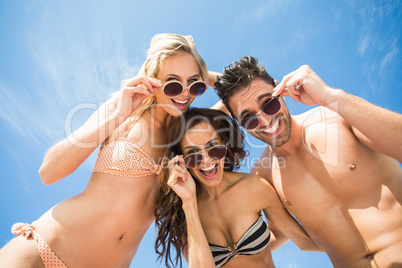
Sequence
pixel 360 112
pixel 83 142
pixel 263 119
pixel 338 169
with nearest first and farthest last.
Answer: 1. pixel 360 112
2. pixel 83 142
3. pixel 338 169
4. pixel 263 119

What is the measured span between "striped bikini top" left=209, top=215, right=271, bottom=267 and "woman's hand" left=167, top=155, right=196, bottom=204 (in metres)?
0.99

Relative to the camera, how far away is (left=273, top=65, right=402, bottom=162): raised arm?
2.66 metres

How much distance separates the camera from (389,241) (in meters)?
3.28

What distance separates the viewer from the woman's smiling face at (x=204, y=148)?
4.07m

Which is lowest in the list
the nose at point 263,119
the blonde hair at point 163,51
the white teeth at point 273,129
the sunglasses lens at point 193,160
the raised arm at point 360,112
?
the raised arm at point 360,112

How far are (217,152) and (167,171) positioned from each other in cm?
82

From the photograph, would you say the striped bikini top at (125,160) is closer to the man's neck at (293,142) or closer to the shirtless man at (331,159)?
the shirtless man at (331,159)

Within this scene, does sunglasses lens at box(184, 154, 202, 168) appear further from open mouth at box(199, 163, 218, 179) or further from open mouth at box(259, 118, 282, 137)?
open mouth at box(259, 118, 282, 137)

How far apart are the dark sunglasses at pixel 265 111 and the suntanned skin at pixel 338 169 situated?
10 centimetres

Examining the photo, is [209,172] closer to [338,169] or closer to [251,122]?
[251,122]

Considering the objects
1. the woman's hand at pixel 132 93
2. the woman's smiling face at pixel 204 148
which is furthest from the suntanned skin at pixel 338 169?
Result: the woman's hand at pixel 132 93

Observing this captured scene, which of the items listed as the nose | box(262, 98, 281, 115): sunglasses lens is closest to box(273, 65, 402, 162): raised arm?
box(262, 98, 281, 115): sunglasses lens

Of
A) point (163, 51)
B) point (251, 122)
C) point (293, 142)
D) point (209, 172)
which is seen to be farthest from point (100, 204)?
point (293, 142)

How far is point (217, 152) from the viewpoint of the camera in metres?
3.96
